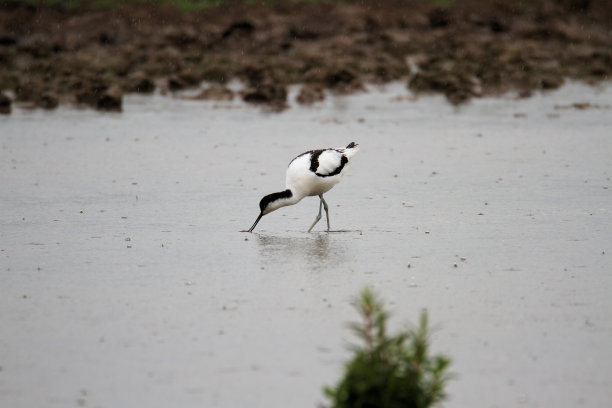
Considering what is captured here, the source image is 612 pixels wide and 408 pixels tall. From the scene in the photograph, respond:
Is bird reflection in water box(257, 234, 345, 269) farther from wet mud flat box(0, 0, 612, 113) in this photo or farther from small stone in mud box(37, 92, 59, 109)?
small stone in mud box(37, 92, 59, 109)

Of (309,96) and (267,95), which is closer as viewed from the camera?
(267,95)

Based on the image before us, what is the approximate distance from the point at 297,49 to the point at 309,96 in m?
14.9

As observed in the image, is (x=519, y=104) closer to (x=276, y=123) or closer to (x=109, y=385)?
(x=276, y=123)

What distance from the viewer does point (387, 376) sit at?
17.8 feet

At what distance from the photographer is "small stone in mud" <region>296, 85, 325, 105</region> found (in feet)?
87.0

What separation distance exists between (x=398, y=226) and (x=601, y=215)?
2591mm

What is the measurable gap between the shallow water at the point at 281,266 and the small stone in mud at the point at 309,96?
266 inches

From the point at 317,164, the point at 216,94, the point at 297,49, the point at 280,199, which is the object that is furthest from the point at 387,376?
the point at 297,49

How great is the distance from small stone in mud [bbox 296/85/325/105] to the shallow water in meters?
6.75

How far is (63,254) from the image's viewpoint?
1051cm

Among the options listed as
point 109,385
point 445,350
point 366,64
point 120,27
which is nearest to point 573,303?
point 445,350

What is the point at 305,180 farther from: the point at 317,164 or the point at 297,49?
the point at 297,49

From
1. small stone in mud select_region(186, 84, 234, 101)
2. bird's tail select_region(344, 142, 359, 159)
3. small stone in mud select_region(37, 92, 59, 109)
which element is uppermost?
small stone in mud select_region(186, 84, 234, 101)

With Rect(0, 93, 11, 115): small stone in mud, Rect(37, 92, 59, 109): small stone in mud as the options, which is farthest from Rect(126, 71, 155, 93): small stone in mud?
Rect(0, 93, 11, 115): small stone in mud
